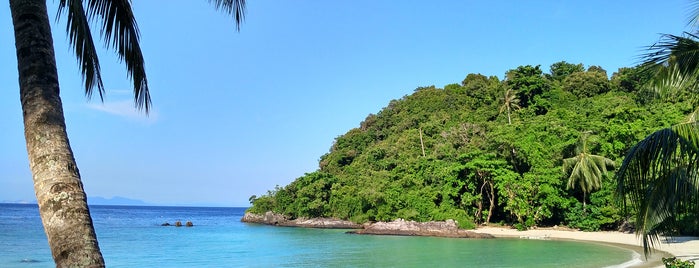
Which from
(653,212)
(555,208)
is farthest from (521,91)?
(653,212)

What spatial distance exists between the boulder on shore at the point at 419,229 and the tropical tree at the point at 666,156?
2756 cm

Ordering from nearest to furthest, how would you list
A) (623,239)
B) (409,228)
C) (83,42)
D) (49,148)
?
(49,148)
(83,42)
(623,239)
(409,228)

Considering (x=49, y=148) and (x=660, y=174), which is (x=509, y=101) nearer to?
(x=660, y=174)

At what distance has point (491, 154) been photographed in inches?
1410

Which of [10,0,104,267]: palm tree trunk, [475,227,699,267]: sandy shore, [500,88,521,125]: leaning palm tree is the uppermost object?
[500,88,521,125]: leaning palm tree

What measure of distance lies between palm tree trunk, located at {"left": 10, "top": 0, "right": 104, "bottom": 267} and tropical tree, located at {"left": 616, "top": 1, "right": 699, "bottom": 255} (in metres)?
4.95

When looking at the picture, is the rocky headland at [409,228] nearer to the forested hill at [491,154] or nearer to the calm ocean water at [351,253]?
the forested hill at [491,154]

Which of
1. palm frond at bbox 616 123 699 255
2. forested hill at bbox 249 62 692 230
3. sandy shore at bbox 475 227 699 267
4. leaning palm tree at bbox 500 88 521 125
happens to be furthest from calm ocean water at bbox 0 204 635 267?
leaning palm tree at bbox 500 88 521 125

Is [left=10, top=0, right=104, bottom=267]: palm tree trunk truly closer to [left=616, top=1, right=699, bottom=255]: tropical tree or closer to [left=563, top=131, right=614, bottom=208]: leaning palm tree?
[left=616, top=1, right=699, bottom=255]: tropical tree

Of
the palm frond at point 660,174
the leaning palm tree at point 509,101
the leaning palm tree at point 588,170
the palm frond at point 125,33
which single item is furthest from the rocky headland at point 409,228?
the palm frond at point 125,33

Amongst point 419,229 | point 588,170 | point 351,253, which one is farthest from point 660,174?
point 419,229

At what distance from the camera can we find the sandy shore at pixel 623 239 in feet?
61.3

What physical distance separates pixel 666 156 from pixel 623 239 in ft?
83.8

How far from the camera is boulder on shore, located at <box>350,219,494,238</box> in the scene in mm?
34031
